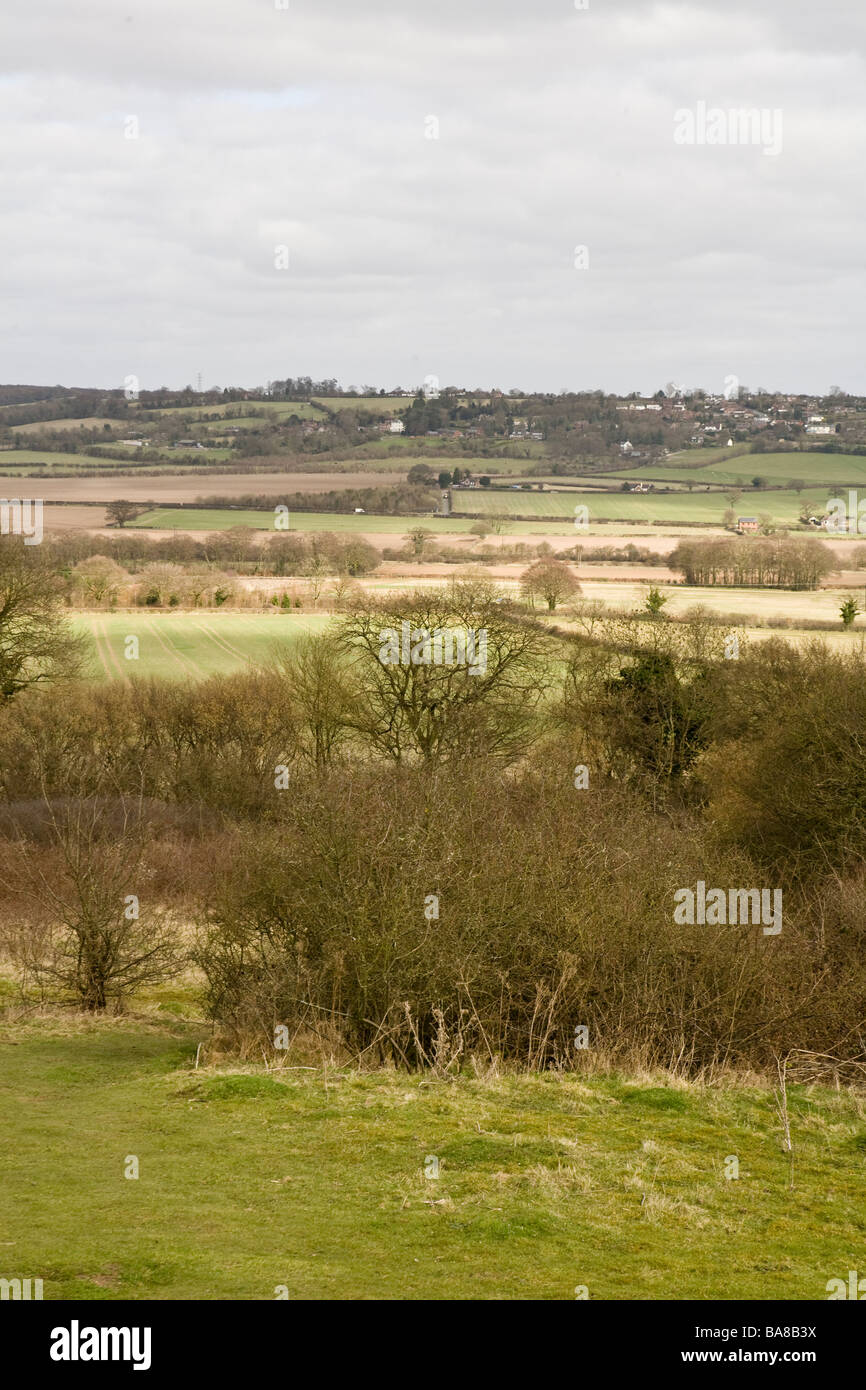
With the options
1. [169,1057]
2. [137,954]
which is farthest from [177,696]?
[169,1057]

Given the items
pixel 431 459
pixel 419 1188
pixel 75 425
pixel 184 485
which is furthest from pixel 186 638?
pixel 75 425

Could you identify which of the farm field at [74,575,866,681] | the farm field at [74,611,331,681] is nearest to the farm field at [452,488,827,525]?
the farm field at [74,575,866,681]

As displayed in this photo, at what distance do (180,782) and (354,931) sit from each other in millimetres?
32507

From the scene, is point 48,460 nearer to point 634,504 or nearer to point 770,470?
point 634,504

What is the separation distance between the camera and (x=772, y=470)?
6432 inches

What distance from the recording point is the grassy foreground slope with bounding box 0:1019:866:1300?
9.40 m

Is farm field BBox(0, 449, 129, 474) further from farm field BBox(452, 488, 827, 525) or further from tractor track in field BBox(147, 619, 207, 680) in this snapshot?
tractor track in field BBox(147, 619, 207, 680)

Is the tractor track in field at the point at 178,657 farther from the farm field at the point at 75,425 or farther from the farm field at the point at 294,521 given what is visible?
the farm field at the point at 75,425

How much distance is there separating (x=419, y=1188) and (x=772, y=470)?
16123 centimetres

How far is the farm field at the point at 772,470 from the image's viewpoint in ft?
519

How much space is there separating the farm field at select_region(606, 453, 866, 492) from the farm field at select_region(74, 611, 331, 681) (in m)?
87.6

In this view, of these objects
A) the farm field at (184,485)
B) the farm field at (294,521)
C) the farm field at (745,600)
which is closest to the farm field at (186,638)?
the farm field at (745,600)

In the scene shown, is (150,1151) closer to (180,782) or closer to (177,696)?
(180,782)

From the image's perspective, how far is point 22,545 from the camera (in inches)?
2333
